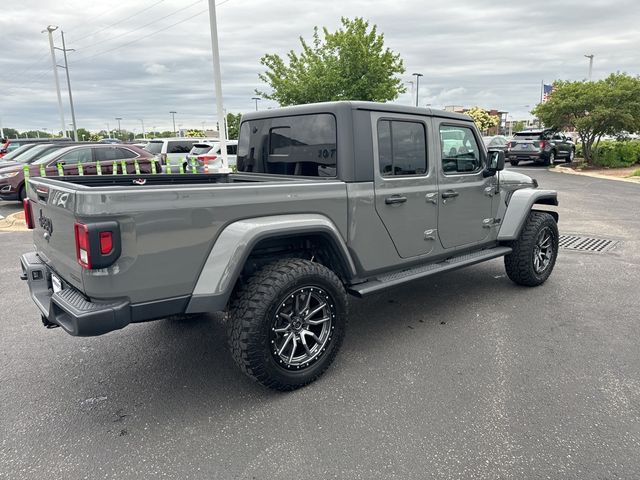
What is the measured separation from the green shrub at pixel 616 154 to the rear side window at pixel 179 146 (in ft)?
58.1

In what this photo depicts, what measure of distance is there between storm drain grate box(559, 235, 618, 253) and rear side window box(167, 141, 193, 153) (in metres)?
13.0

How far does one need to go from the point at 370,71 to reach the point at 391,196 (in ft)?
57.5

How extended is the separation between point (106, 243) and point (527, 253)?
417cm

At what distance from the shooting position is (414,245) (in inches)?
156

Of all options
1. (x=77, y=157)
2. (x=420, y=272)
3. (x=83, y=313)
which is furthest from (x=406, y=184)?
(x=77, y=157)

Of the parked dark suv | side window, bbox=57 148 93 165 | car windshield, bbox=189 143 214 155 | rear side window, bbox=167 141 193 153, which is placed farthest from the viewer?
the parked dark suv

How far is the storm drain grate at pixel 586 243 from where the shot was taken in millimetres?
7054

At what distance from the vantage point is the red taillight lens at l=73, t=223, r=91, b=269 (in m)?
2.39

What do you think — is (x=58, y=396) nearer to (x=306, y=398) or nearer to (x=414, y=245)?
(x=306, y=398)

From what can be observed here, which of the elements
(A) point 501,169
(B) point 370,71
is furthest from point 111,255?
(B) point 370,71

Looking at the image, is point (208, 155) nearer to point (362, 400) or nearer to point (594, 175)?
point (362, 400)

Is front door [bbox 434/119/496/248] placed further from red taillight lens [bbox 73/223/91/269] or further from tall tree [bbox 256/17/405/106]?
tall tree [bbox 256/17/405/106]

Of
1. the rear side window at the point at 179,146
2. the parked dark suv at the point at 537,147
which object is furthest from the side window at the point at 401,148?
the parked dark suv at the point at 537,147

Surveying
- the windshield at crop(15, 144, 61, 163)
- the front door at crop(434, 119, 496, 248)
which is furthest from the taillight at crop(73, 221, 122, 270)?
the windshield at crop(15, 144, 61, 163)
